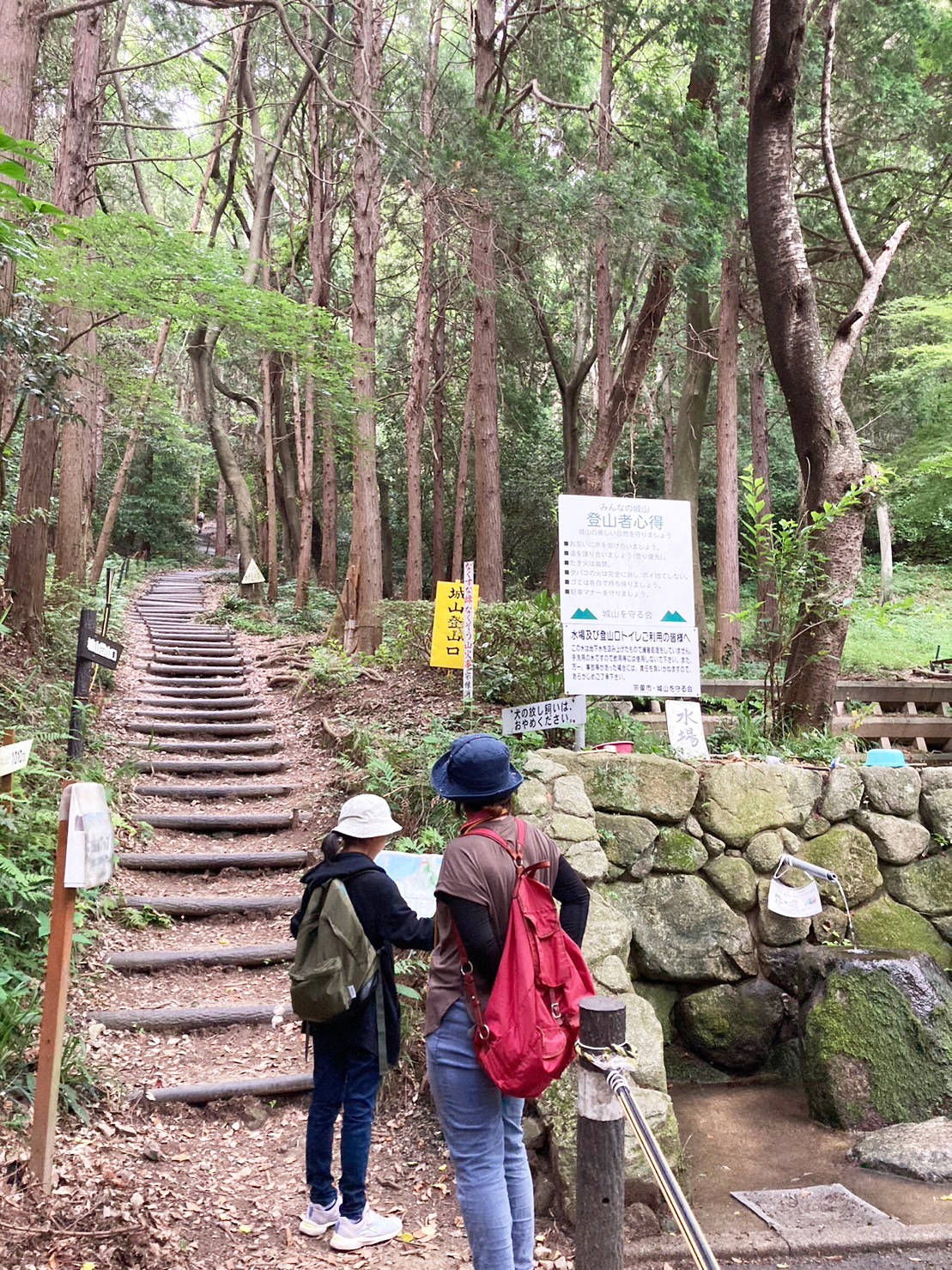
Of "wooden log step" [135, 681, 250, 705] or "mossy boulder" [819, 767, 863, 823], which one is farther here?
"wooden log step" [135, 681, 250, 705]

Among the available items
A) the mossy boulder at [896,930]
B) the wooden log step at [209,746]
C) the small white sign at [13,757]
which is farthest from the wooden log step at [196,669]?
the mossy boulder at [896,930]

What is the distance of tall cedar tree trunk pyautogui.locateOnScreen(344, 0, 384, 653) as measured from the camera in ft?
37.7

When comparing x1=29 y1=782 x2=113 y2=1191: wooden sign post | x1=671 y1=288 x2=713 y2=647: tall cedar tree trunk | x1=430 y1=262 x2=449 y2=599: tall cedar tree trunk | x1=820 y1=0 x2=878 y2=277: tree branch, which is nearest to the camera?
x1=29 y1=782 x2=113 y2=1191: wooden sign post

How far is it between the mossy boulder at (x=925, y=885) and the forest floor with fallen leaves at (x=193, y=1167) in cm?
361

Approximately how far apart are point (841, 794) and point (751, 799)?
737mm

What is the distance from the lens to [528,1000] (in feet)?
7.97

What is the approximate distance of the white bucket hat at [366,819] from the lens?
10.7 ft

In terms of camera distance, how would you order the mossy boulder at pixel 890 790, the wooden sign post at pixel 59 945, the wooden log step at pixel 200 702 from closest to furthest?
the wooden sign post at pixel 59 945
the mossy boulder at pixel 890 790
the wooden log step at pixel 200 702

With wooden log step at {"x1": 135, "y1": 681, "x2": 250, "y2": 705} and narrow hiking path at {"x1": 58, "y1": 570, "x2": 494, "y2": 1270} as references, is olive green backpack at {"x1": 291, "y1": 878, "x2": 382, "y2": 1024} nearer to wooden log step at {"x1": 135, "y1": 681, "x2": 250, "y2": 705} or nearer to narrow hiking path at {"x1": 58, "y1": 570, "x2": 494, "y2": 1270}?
narrow hiking path at {"x1": 58, "y1": 570, "x2": 494, "y2": 1270}

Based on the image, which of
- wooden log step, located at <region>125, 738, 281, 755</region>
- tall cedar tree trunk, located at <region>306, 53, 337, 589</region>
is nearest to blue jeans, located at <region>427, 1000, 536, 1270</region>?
wooden log step, located at <region>125, 738, 281, 755</region>

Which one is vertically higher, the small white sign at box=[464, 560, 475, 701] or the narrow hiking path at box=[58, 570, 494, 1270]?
the small white sign at box=[464, 560, 475, 701]

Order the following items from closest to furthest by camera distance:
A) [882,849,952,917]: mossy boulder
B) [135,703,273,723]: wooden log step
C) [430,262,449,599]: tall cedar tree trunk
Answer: [882,849,952,917]: mossy boulder
[135,703,273,723]: wooden log step
[430,262,449,599]: tall cedar tree trunk

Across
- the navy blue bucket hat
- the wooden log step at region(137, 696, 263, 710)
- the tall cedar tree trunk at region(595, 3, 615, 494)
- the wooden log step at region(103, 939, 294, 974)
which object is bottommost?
the wooden log step at region(103, 939, 294, 974)

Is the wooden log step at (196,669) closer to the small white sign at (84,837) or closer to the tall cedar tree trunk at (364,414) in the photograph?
the tall cedar tree trunk at (364,414)
